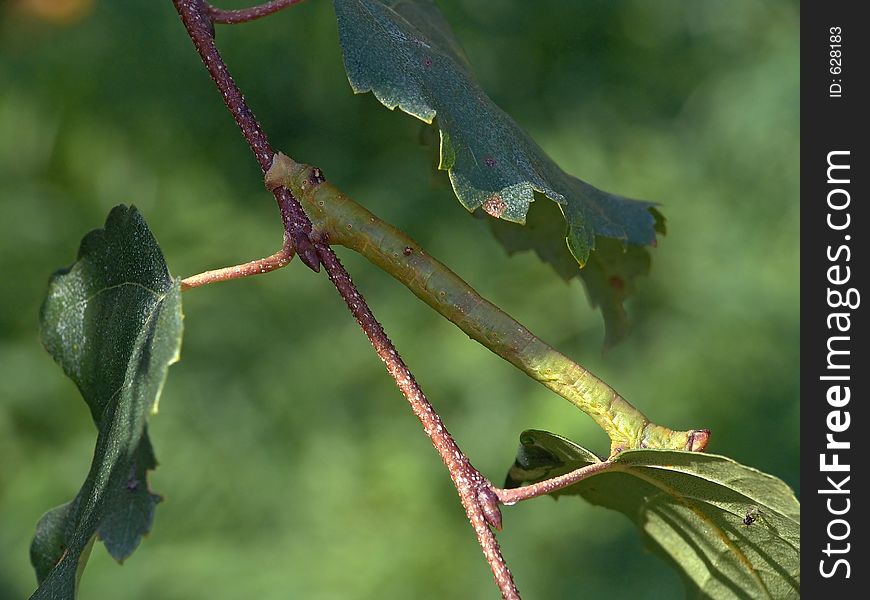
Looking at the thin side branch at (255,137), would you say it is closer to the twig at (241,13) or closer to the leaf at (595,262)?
the twig at (241,13)

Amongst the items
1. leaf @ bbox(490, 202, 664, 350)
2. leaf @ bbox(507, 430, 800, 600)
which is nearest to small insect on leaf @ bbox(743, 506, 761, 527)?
leaf @ bbox(507, 430, 800, 600)

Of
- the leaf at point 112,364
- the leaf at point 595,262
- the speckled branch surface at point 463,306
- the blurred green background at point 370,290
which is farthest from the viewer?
the blurred green background at point 370,290

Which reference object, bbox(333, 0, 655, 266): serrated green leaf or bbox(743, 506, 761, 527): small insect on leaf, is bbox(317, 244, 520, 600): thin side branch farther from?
bbox(743, 506, 761, 527): small insect on leaf

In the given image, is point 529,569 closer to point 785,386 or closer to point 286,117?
point 785,386

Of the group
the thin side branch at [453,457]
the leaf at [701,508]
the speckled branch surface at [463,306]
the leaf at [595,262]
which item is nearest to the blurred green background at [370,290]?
the leaf at [595,262]

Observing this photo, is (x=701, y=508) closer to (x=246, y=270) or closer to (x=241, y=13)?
(x=246, y=270)
